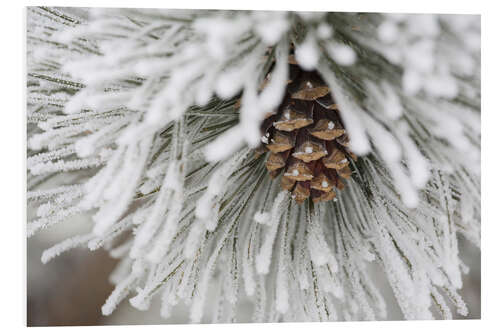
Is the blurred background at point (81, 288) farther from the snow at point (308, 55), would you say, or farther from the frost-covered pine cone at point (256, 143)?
the snow at point (308, 55)

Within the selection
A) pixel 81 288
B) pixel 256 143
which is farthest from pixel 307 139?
pixel 81 288

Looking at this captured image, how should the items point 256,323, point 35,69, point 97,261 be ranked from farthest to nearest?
point 97,261
point 256,323
point 35,69

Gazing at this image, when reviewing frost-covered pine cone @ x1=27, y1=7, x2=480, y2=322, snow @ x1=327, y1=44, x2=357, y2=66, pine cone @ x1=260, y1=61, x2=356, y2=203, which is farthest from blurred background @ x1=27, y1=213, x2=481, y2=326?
snow @ x1=327, y1=44, x2=357, y2=66

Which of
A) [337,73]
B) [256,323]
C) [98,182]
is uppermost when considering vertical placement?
[337,73]

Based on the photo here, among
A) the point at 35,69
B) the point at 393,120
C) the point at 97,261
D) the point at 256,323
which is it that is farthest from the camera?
the point at 97,261

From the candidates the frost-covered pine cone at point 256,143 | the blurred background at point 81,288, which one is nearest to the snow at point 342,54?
the frost-covered pine cone at point 256,143

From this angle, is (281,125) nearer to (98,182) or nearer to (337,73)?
(337,73)

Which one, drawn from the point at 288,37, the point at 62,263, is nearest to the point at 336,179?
the point at 288,37

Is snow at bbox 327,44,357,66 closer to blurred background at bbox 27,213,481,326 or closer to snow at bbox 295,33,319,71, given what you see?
snow at bbox 295,33,319,71
